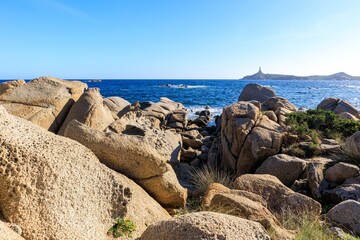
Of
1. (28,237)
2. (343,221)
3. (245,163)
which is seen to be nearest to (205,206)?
(343,221)

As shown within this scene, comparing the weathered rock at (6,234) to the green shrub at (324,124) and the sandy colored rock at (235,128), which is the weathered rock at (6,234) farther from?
the green shrub at (324,124)

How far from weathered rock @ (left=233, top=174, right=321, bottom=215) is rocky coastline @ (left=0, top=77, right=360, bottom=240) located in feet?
0.08

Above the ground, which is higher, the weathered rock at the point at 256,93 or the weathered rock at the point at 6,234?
the weathered rock at the point at 6,234

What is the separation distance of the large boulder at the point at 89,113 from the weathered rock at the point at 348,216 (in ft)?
19.2

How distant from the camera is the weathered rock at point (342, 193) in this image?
8.97 m

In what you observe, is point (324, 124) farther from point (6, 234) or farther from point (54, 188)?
point (6, 234)

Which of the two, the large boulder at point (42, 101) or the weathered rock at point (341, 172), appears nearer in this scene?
the large boulder at point (42, 101)

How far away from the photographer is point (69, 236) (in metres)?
4.07

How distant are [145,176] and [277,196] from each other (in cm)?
371

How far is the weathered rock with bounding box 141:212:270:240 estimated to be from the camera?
150 inches

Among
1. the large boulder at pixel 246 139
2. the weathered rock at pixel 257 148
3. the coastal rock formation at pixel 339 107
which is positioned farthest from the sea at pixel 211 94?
the weathered rock at pixel 257 148

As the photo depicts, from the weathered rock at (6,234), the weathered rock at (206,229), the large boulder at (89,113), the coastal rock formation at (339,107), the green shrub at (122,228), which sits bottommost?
the coastal rock formation at (339,107)

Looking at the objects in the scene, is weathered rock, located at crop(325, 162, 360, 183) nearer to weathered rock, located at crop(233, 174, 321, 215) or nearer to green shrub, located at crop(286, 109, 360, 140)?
weathered rock, located at crop(233, 174, 321, 215)

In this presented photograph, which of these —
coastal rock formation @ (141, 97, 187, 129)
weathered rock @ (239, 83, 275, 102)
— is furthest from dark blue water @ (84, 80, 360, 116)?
coastal rock formation @ (141, 97, 187, 129)
